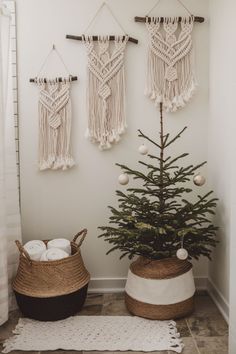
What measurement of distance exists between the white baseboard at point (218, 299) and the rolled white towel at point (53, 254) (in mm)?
957

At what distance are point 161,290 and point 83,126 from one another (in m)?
1.15

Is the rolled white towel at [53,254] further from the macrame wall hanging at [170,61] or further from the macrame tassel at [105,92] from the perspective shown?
the macrame wall hanging at [170,61]

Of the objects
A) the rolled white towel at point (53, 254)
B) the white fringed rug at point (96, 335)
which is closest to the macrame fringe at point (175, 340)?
the white fringed rug at point (96, 335)

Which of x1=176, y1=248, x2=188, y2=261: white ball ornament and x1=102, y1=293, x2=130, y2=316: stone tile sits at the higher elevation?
x1=176, y1=248, x2=188, y2=261: white ball ornament

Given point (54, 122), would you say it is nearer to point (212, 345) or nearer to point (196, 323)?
point (196, 323)

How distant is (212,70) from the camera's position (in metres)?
2.62

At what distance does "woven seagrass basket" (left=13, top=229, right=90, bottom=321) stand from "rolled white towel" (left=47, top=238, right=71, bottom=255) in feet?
0.44

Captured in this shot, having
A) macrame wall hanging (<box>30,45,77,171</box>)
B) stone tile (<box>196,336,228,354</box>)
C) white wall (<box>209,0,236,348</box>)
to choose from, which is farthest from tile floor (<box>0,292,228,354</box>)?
macrame wall hanging (<box>30,45,77,171</box>)

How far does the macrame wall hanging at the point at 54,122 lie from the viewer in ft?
8.76

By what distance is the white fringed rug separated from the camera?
208 centimetres

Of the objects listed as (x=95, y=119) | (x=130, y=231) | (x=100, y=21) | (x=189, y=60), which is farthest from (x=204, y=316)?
(x=100, y=21)

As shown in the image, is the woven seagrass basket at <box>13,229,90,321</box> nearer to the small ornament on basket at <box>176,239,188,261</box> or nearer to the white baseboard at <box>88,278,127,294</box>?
the white baseboard at <box>88,278,127,294</box>

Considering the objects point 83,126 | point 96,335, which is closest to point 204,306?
point 96,335

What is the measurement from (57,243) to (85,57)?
120 cm
